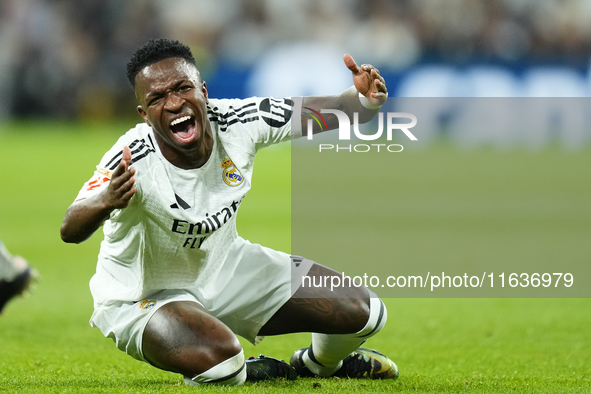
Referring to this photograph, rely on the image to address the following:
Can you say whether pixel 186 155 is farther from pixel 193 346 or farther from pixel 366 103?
pixel 366 103

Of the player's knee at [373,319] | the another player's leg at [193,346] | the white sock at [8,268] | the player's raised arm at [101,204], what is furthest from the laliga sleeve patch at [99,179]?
the white sock at [8,268]

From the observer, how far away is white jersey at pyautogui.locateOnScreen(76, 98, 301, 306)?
420cm

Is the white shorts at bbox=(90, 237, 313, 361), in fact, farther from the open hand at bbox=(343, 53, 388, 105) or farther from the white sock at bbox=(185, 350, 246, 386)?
the open hand at bbox=(343, 53, 388, 105)

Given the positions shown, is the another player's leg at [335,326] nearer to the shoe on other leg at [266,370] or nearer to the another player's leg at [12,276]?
the shoe on other leg at [266,370]

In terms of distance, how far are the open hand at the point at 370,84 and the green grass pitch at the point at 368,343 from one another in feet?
5.22

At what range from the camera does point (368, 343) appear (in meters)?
6.11

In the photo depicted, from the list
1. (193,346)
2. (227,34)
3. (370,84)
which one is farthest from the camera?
(227,34)

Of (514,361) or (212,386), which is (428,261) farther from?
(212,386)

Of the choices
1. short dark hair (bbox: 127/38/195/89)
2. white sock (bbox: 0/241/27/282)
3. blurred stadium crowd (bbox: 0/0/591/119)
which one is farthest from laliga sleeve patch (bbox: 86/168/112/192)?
blurred stadium crowd (bbox: 0/0/591/119)

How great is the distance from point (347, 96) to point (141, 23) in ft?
59.1

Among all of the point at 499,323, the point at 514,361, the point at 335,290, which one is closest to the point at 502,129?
the point at 499,323

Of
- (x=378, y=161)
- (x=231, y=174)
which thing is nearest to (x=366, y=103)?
(x=231, y=174)

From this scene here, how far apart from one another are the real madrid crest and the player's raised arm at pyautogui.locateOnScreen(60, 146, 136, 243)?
73 centimetres

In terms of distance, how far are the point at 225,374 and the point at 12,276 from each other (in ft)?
10.1
